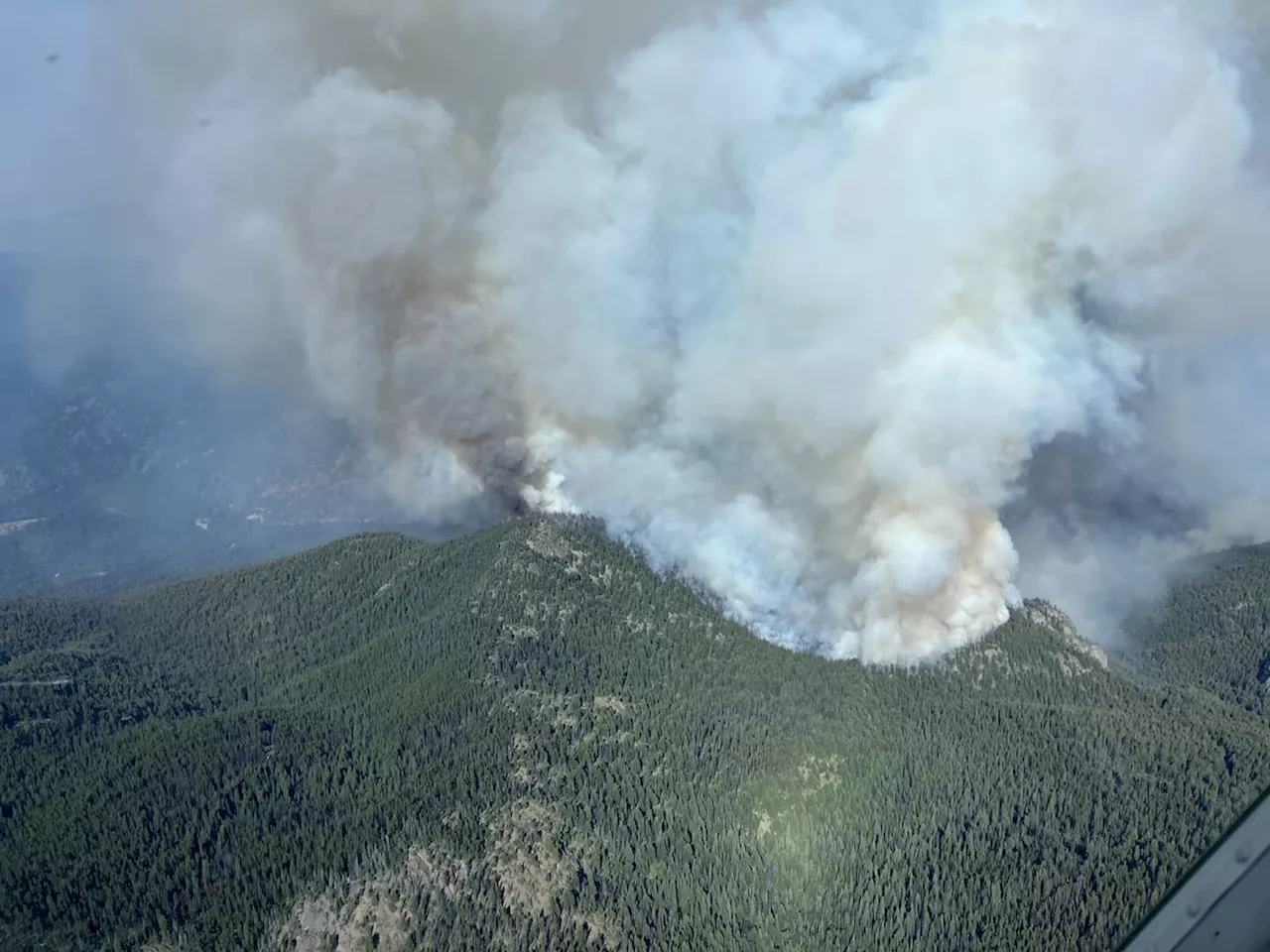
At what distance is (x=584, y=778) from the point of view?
61719 millimetres

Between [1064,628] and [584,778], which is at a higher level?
[1064,628]

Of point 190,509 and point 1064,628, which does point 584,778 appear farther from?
point 190,509

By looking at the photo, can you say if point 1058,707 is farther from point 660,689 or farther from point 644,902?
point 644,902

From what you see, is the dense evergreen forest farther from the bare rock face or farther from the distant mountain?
the distant mountain

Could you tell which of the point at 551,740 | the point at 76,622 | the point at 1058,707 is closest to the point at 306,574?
the point at 76,622

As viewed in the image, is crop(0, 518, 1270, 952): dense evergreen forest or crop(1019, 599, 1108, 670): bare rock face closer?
crop(0, 518, 1270, 952): dense evergreen forest

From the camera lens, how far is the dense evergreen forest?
51.7 metres

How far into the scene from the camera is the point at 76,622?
A: 104375mm

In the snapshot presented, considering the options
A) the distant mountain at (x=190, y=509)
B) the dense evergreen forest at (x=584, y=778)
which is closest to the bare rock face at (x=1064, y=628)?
the dense evergreen forest at (x=584, y=778)

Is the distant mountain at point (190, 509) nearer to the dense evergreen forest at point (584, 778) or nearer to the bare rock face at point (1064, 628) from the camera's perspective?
the dense evergreen forest at point (584, 778)

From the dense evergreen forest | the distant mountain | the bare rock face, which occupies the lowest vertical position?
the dense evergreen forest

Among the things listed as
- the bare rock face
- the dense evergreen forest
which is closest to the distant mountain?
the dense evergreen forest

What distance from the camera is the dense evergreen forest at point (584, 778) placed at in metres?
51.7

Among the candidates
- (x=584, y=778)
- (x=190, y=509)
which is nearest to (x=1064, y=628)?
(x=584, y=778)
